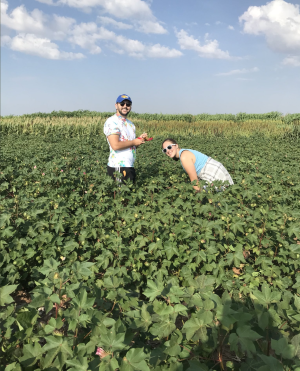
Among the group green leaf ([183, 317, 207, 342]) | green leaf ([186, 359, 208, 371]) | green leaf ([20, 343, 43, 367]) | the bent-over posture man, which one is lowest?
green leaf ([20, 343, 43, 367])

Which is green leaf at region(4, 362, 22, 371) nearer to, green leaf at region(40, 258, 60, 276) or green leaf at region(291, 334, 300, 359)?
green leaf at region(40, 258, 60, 276)

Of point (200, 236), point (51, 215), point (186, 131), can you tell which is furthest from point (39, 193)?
point (186, 131)

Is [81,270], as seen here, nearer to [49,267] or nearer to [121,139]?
[49,267]

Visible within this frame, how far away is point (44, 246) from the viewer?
108 inches

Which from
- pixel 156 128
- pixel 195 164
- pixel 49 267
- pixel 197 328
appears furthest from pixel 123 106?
pixel 156 128

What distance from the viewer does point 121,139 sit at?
14.0ft

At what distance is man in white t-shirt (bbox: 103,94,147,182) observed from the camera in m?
4.12

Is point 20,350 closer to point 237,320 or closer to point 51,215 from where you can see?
point 237,320

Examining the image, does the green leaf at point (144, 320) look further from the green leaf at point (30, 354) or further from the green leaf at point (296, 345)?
the green leaf at point (296, 345)

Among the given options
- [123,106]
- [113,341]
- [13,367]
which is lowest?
[13,367]

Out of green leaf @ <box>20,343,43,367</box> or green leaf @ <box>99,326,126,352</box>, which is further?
green leaf @ <box>20,343,43,367</box>

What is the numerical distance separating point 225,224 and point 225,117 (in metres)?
34.4

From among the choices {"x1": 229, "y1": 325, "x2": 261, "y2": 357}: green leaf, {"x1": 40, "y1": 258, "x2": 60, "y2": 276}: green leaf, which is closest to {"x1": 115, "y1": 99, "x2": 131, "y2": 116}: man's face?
{"x1": 40, "y1": 258, "x2": 60, "y2": 276}: green leaf

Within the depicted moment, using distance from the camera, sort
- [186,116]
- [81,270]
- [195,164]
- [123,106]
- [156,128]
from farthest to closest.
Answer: [186,116] → [156,128] → [195,164] → [123,106] → [81,270]
